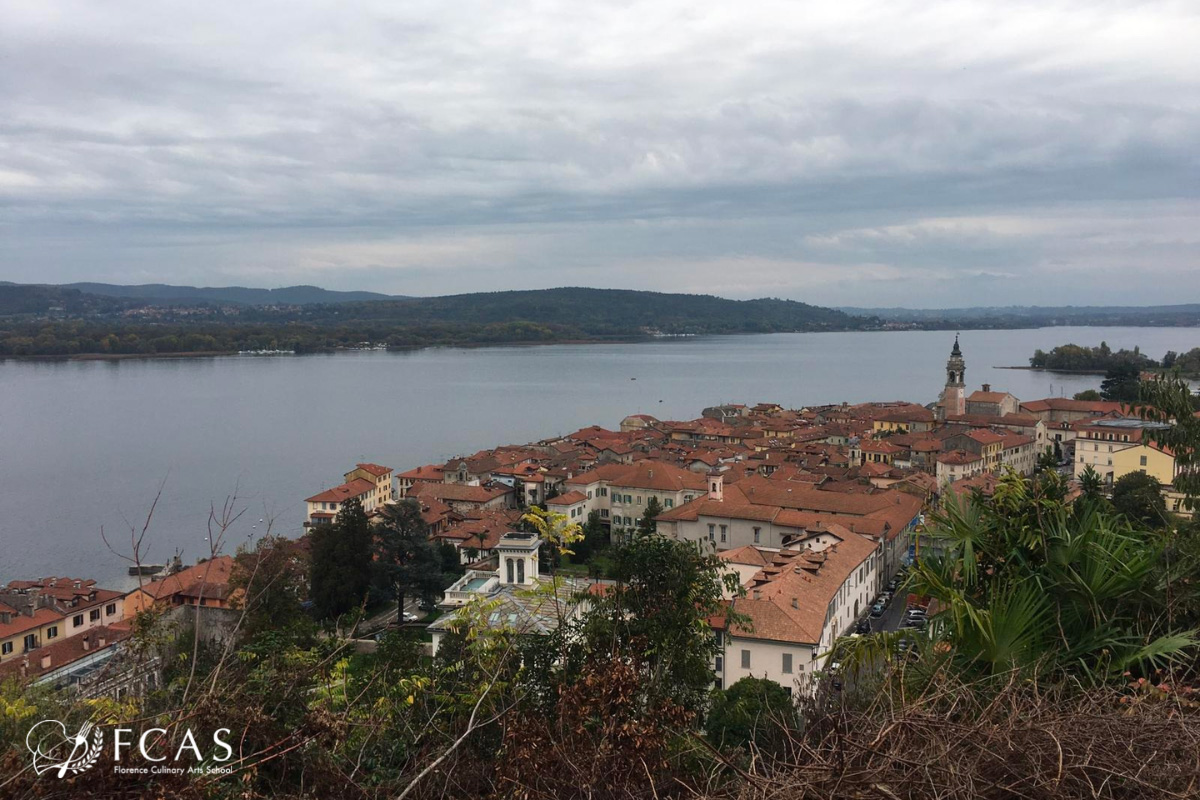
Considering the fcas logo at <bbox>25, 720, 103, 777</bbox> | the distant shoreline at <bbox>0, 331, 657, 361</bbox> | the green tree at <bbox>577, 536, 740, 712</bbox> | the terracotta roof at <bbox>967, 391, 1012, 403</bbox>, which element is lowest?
the terracotta roof at <bbox>967, 391, 1012, 403</bbox>

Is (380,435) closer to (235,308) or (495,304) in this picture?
(495,304)

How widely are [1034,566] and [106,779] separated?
10.1ft

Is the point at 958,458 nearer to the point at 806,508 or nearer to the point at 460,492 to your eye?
the point at 806,508

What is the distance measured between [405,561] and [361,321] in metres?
139

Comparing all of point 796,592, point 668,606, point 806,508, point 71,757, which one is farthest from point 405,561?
point 71,757

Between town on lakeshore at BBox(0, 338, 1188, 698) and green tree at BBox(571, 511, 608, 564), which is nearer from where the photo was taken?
town on lakeshore at BBox(0, 338, 1188, 698)

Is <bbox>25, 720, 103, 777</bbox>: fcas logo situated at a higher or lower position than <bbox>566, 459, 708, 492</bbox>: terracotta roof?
higher

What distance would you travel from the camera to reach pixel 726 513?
21.6 metres

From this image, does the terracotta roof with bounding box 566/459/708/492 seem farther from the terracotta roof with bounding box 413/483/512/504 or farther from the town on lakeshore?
the terracotta roof with bounding box 413/483/512/504

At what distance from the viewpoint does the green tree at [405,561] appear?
18.5 m

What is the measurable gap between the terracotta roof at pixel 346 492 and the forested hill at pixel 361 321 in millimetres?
81104

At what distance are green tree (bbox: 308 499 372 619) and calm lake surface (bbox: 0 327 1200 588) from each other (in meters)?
5.03

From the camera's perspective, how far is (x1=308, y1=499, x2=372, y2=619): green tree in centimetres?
1816

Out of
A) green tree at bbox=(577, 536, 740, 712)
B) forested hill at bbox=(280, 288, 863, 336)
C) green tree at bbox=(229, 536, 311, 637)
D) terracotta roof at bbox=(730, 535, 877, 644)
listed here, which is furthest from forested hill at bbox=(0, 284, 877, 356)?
green tree at bbox=(577, 536, 740, 712)
